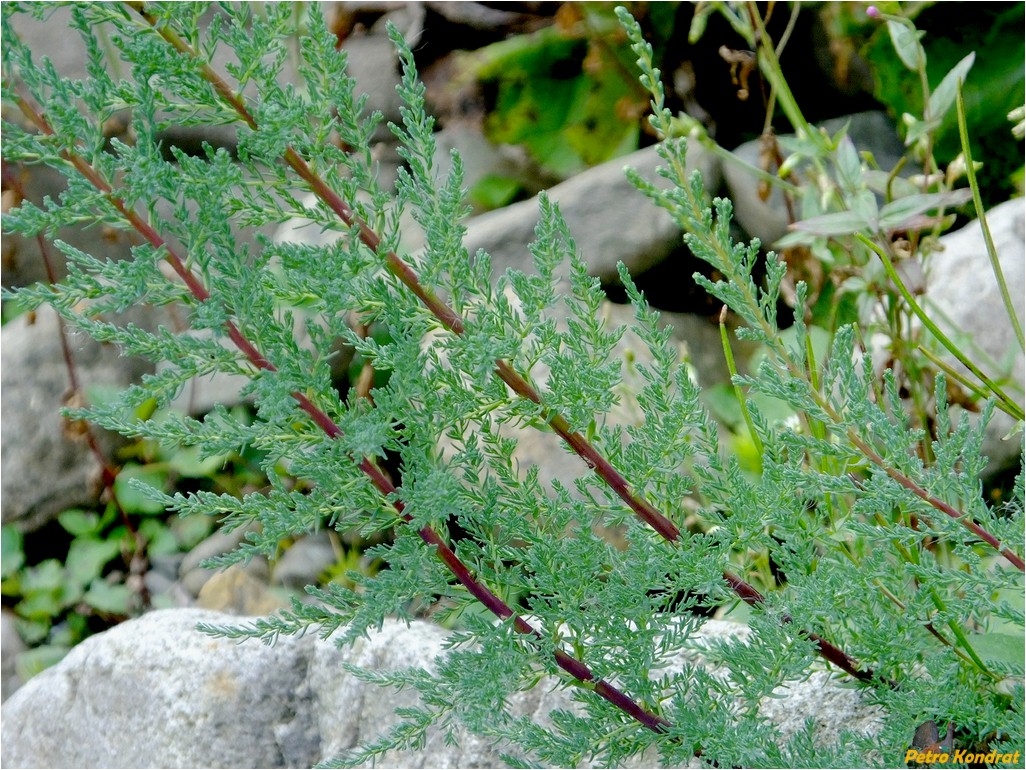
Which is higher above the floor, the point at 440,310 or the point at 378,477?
the point at 440,310

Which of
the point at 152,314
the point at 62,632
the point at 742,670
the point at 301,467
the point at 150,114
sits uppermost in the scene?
the point at 150,114

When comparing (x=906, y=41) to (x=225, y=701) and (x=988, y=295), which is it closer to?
(x=988, y=295)

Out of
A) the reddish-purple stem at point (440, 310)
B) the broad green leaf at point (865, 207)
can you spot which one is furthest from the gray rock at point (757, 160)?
the reddish-purple stem at point (440, 310)

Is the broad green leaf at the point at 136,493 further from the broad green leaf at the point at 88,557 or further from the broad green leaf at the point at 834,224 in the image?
the broad green leaf at the point at 834,224

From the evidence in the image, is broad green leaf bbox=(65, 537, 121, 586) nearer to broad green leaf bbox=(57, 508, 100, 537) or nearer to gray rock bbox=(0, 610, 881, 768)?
broad green leaf bbox=(57, 508, 100, 537)

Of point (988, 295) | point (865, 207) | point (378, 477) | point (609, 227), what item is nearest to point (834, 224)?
point (865, 207)

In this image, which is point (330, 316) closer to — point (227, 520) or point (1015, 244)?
point (227, 520)

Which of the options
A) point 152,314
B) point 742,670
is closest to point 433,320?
point 742,670
